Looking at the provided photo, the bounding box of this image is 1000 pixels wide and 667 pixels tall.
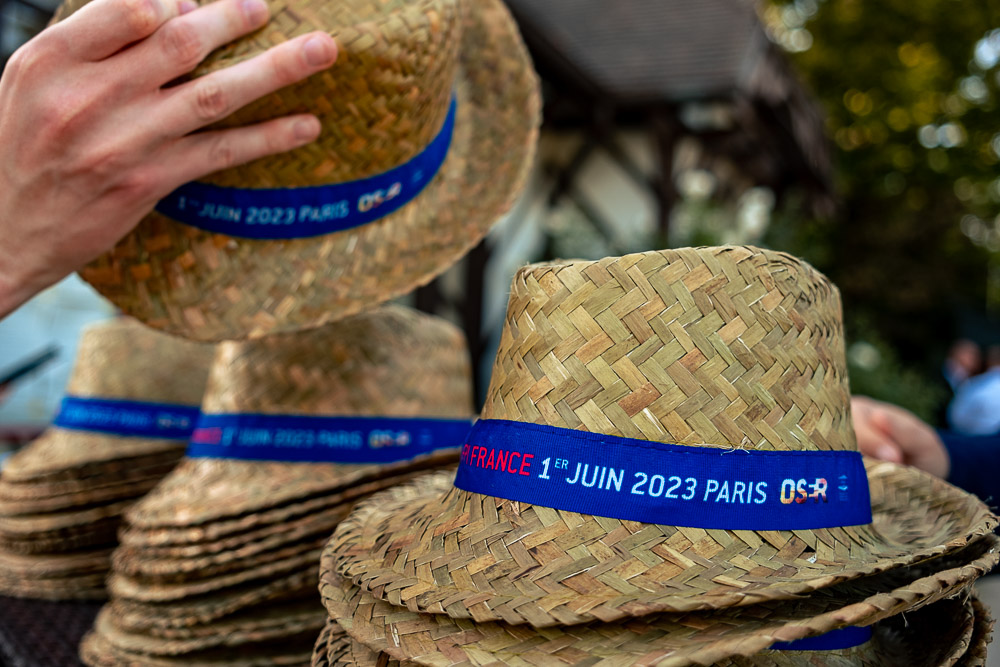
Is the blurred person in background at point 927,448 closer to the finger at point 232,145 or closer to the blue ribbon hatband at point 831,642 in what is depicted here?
the blue ribbon hatband at point 831,642

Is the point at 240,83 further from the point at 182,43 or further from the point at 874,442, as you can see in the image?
the point at 874,442

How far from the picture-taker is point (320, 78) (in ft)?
3.59

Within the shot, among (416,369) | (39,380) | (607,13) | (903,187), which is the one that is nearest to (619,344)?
(416,369)

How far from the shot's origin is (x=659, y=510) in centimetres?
72

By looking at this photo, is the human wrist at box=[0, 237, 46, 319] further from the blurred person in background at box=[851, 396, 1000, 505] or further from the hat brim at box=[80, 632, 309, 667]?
the blurred person in background at box=[851, 396, 1000, 505]

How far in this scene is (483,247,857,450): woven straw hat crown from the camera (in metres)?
0.77

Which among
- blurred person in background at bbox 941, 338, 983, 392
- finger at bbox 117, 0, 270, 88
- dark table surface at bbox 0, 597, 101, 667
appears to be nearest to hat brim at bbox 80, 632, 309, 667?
dark table surface at bbox 0, 597, 101, 667

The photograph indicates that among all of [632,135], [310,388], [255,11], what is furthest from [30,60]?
[632,135]

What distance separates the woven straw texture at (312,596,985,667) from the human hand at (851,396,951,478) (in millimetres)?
454

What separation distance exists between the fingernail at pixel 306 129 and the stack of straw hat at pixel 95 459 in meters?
0.71

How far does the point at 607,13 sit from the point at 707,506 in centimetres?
932

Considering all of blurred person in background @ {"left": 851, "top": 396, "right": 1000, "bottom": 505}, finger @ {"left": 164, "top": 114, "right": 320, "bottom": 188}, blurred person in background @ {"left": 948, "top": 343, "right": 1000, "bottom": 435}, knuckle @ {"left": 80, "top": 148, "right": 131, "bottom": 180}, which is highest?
knuckle @ {"left": 80, "top": 148, "right": 131, "bottom": 180}

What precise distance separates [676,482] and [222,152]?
2.35 feet

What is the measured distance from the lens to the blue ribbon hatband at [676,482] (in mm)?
726
